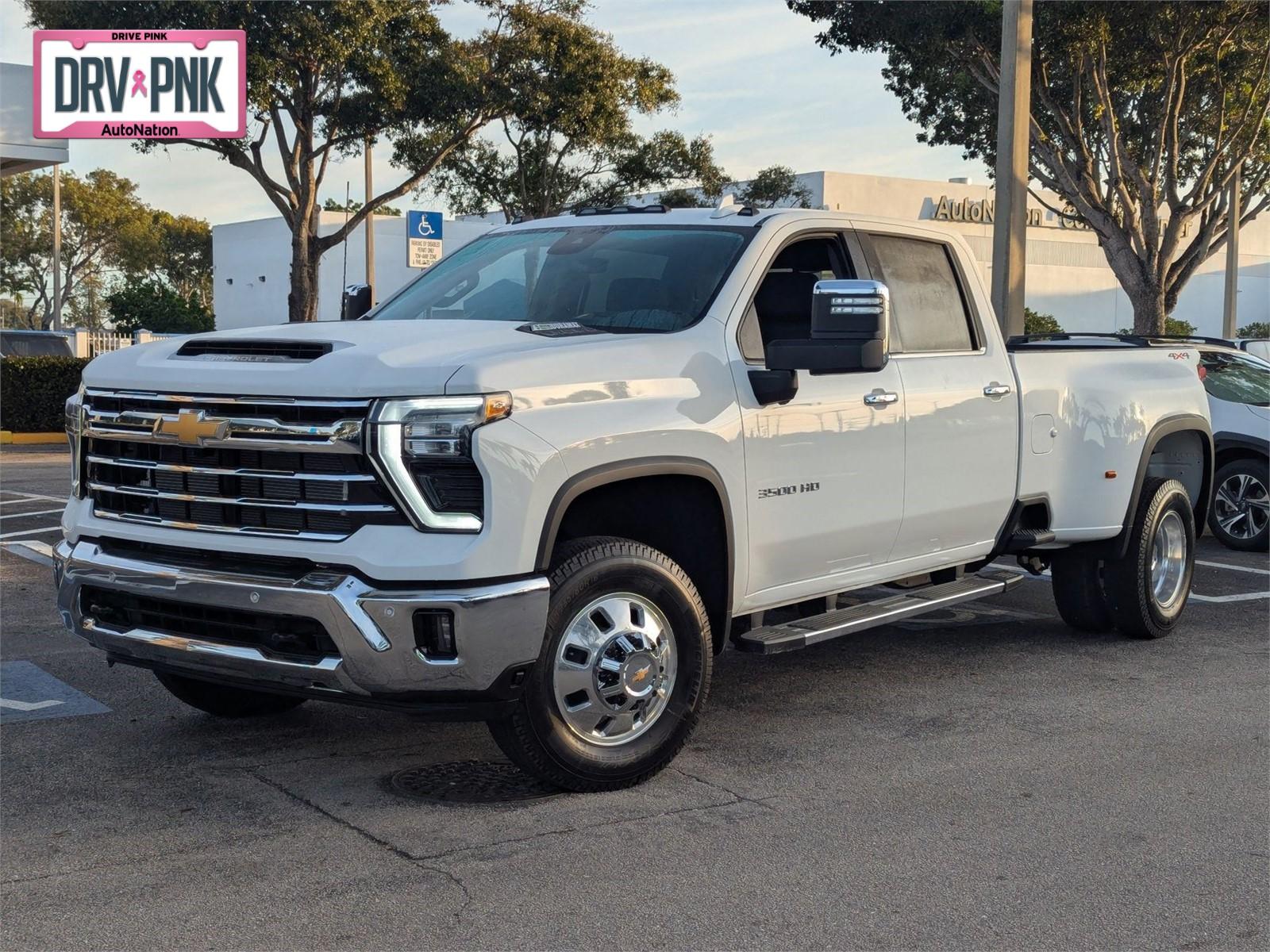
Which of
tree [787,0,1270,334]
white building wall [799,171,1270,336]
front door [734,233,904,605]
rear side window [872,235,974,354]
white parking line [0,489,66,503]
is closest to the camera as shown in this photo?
front door [734,233,904,605]

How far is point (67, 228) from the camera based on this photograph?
60.9m

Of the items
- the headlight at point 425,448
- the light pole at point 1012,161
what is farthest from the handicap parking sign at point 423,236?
the headlight at point 425,448

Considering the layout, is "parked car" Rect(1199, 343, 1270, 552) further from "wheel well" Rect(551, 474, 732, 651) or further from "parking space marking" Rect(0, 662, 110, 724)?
"parking space marking" Rect(0, 662, 110, 724)

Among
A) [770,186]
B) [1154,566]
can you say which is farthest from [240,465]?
[770,186]

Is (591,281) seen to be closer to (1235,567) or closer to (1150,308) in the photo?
(1235,567)

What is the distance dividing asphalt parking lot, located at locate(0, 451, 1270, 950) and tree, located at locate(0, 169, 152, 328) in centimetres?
5671

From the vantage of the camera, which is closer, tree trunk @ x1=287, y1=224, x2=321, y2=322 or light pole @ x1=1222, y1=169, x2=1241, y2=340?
tree trunk @ x1=287, y1=224, x2=321, y2=322

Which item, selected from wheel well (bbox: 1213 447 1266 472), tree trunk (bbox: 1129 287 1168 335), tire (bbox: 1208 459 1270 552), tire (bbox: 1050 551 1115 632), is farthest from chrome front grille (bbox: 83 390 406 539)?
tree trunk (bbox: 1129 287 1168 335)

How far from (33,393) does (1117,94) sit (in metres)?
19.2

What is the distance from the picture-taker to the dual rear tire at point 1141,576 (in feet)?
25.9

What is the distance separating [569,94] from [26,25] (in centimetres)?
915

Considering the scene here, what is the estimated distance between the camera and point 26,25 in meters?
24.3

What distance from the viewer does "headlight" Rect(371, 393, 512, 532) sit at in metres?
4.59

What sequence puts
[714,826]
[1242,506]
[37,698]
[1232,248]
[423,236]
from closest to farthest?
[714,826] → [37,698] → [1242,506] → [423,236] → [1232,248]
